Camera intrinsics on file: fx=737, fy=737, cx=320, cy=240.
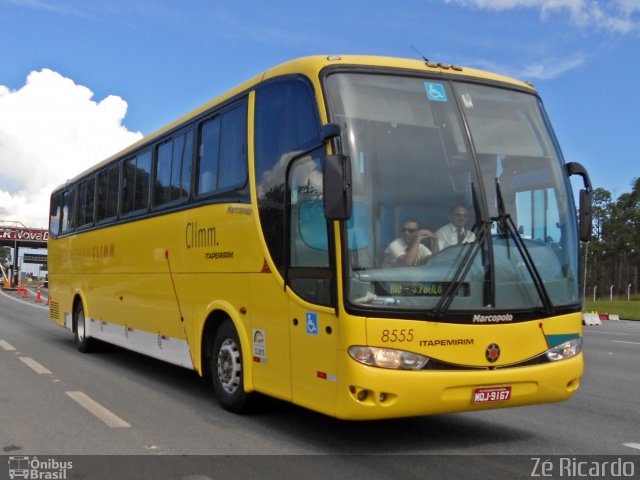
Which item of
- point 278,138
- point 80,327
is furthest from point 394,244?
point 80,327

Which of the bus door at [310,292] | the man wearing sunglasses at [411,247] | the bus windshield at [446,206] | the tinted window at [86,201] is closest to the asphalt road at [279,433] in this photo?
the bus door at [310,292]

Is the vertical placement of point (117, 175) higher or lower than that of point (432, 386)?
higher

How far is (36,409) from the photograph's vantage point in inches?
305

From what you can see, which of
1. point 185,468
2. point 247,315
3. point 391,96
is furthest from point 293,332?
point 391,96

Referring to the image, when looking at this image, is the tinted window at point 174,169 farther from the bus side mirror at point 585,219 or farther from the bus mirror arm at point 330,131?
the bus side mirror at point 585,219

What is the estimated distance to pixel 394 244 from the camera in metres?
5.77

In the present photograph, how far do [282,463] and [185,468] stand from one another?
733mm

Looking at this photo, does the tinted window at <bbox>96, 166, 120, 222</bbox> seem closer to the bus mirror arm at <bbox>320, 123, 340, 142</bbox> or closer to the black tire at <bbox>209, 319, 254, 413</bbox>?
the black tire at <bbox>209, 319, 254, 413</bbox>

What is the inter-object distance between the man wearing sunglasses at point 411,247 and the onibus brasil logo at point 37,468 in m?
2.85

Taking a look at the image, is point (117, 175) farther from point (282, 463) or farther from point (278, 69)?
point (282, 463)

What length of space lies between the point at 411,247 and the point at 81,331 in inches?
379

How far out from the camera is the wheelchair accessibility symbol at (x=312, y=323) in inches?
235

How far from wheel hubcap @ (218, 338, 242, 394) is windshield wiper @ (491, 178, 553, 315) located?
2.96 meters

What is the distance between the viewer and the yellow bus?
5.64 m
